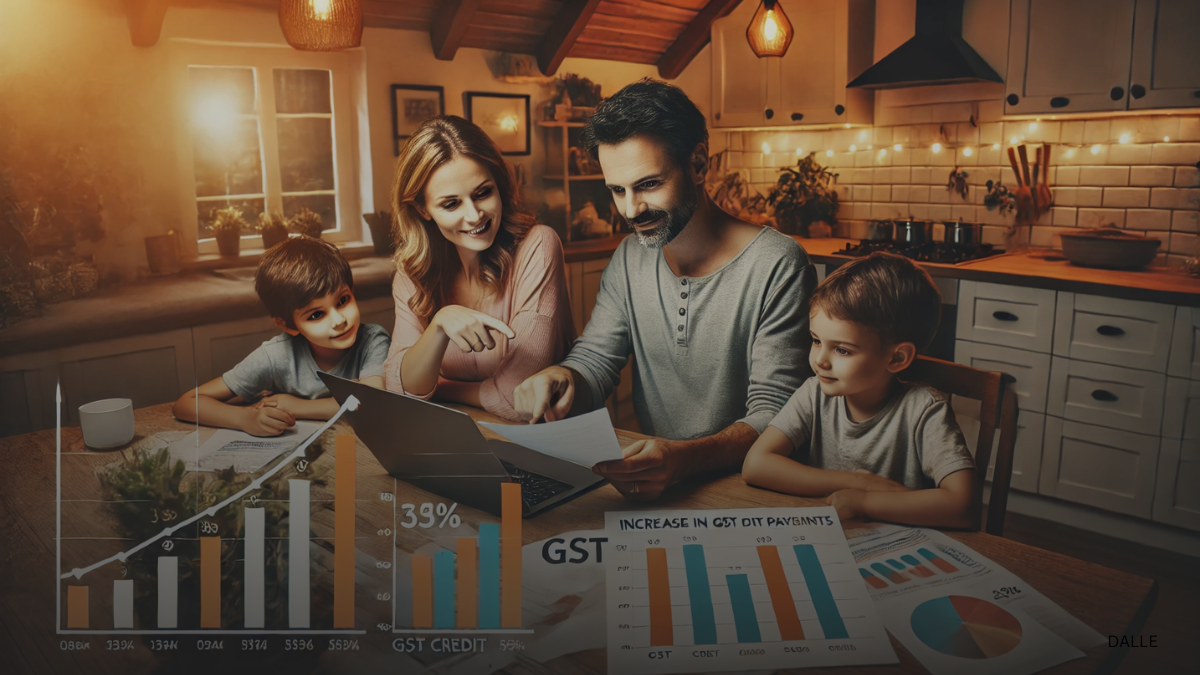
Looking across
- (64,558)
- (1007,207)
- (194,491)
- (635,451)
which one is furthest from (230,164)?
(1007,207)

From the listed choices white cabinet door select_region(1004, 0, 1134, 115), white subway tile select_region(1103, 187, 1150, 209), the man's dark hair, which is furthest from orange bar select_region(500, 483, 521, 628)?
white subway tile select_region(1103, 187, 1150, 209)

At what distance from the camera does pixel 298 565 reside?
0.98 meters

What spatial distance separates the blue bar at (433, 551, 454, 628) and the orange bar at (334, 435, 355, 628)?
0.11 metres

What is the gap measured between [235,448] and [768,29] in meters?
1.09

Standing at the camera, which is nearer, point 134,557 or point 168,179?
point 134,557

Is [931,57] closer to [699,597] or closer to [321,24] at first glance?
[699,597]

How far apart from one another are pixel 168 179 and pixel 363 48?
14.3 inches

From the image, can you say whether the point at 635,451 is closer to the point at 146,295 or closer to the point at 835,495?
the point at 835,495

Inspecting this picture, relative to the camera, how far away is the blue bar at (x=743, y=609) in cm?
83

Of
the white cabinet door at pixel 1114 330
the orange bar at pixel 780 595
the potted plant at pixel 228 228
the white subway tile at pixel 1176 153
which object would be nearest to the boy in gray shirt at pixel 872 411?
the orange bar at pixel 780 595

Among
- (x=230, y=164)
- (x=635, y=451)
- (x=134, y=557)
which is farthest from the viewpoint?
(x=230, y=164)

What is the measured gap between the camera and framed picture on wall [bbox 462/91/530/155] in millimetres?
1247

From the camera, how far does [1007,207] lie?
1.70m

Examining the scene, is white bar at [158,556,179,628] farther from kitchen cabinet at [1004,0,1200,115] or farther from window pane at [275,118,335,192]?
kitchen cabinet at [1004,0,1200,115]
